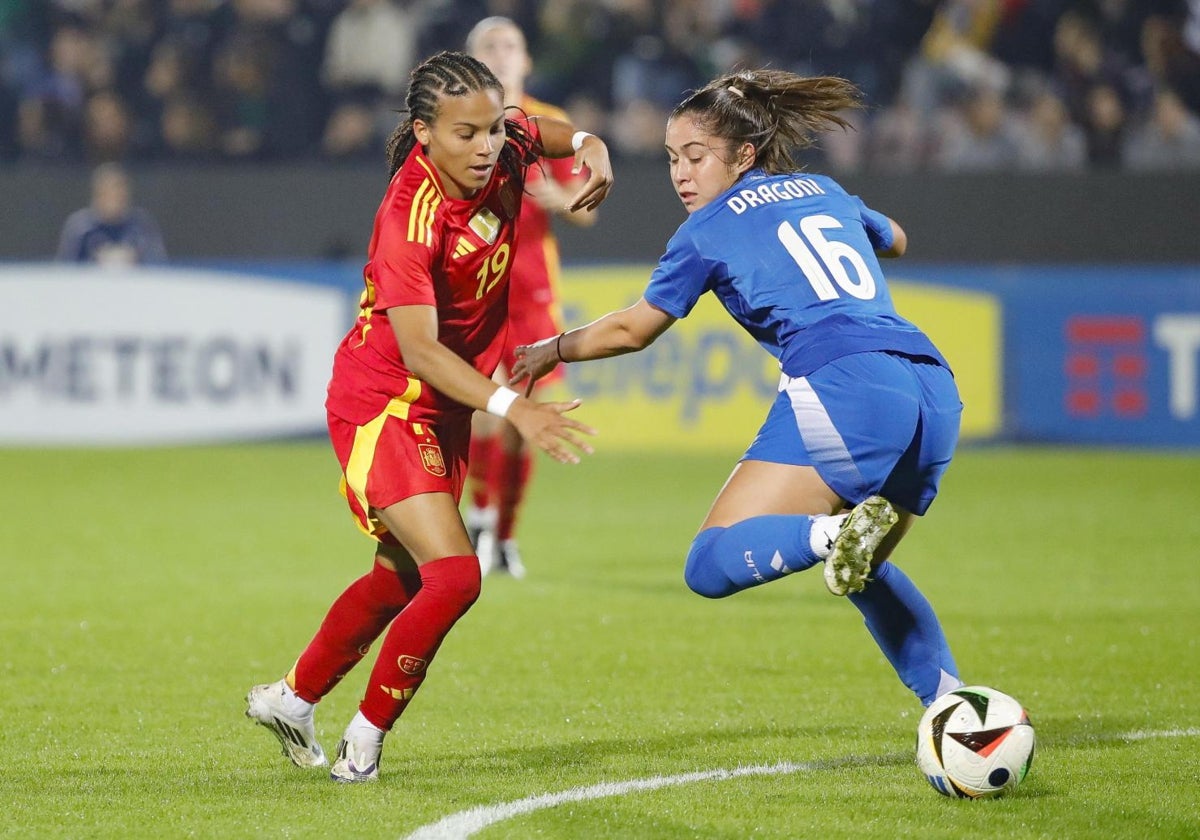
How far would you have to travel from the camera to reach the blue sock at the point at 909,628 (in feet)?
15.5

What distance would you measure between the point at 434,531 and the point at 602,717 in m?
1.22

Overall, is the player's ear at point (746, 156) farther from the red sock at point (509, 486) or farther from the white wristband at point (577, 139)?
the red sock at point (509, 486)

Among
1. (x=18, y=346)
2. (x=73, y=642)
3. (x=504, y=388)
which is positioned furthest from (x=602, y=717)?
(x=18, y=346)

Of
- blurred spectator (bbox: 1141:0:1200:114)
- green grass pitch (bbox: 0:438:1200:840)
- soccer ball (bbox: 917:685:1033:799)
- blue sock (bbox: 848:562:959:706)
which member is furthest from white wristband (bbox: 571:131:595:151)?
blurred spectator (bbox: 1141:0:1200:114)

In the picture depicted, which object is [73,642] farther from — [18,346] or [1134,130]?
[1134,130]

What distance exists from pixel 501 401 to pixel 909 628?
1329mm

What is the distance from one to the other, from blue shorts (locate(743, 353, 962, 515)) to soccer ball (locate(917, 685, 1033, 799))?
60 centimetres

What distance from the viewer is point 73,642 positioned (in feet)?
22.2

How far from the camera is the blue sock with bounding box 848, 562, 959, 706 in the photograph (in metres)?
4.73

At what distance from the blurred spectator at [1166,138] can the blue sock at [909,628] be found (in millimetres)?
10769

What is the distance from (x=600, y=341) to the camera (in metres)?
4.55

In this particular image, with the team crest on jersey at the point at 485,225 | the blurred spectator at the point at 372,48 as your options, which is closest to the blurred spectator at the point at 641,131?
the blurred spectator at the point at 372,48

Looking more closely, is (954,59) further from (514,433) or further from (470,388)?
(470,388)

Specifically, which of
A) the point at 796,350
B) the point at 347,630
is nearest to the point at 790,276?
the point at 796,350
